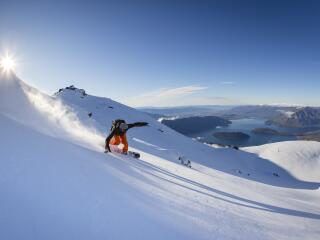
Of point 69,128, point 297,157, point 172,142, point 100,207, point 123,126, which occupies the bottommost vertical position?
point 172,142

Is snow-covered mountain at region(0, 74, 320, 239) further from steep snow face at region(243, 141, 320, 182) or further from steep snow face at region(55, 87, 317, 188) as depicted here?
steep snow face at region(243, 141, 320, 182)

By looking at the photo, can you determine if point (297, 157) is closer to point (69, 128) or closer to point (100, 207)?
point (69, 128)

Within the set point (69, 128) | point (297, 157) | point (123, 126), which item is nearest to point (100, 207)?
point (123, 126)

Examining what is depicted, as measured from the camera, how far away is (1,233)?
3031mm

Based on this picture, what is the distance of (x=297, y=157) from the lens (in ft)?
199

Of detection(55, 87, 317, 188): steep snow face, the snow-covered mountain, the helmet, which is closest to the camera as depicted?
the snow-covered mountain

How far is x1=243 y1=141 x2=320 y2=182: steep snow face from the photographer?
52719 mm

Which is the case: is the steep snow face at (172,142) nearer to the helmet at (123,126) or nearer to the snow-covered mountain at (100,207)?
the helmet at (123,126)

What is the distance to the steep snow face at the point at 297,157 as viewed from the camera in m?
52.7

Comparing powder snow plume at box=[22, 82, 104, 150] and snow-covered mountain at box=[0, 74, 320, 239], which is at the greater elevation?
powder snow plume at box=[22, 82, 104, 150]

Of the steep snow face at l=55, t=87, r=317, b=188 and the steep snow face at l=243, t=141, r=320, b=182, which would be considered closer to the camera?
the steep snow face at l=55, t=87, r=317, b=188

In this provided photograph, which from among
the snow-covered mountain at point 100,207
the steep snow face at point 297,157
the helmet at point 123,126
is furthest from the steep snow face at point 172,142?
the snow-covered mountain at point 100,207

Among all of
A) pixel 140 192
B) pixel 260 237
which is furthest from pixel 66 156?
pixel 260 237

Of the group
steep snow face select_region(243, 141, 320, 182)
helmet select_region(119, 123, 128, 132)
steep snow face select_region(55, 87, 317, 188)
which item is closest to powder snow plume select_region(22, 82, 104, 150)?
helmet select_region(119, 123, 128, 132)
